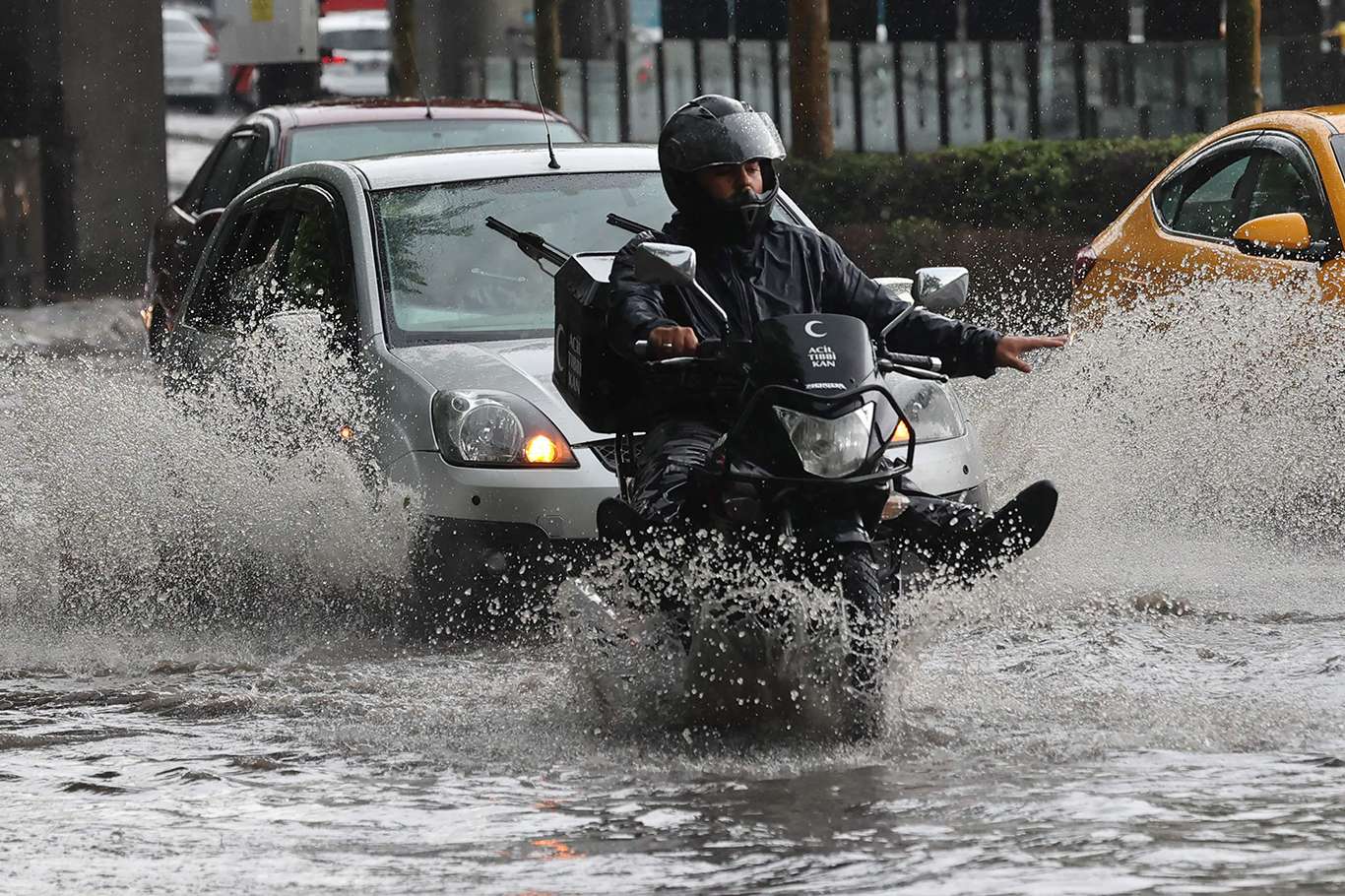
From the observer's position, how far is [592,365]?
21.1ft

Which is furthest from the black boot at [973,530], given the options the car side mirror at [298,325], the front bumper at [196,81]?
the front bumper at [196,81]

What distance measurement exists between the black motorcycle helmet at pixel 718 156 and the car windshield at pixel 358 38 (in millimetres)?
36334

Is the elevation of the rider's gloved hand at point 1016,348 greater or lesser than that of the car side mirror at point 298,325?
greater

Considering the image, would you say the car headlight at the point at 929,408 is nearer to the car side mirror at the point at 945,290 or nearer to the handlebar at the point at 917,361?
the car side mirror at the point at 945,290

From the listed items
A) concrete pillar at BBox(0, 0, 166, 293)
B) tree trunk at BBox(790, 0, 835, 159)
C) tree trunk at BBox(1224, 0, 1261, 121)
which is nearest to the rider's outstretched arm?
tree trunk at BBox(1224, 0, 1261, 121)

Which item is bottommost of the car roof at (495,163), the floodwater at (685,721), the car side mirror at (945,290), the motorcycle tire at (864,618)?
the floodwater at (685,721)

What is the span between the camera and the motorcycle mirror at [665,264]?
5.79 metres

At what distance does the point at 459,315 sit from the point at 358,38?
3472cm

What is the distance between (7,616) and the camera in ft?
28.3

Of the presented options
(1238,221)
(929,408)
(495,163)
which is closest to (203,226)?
(495,163)

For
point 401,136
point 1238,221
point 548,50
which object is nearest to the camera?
point 1238,221

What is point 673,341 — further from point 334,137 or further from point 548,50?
point 548,50

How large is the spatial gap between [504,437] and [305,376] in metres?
0.99

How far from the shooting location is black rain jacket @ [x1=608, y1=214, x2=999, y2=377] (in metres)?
6.25
